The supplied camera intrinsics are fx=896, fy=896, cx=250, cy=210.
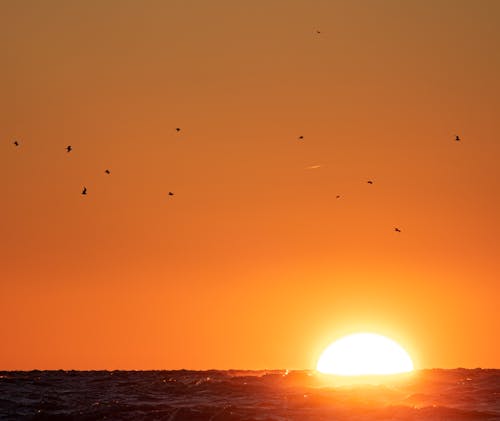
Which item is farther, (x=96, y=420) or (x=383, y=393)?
(x=383, y=393)

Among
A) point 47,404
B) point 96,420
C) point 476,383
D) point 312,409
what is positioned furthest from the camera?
point 476,383

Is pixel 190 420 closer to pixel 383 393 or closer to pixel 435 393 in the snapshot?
pixel 383 393

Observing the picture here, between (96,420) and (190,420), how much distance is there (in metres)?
4.07

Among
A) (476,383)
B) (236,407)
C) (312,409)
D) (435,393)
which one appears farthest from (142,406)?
(476,383)

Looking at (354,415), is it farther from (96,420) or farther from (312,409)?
(96,420)

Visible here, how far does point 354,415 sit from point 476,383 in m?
23.4

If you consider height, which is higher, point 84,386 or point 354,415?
point 84,386

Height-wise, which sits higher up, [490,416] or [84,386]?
[84,386]

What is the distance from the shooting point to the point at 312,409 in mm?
41969

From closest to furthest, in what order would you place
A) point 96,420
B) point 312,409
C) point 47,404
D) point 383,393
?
point 96,420
point 312,409
point 47,404
point 383,393

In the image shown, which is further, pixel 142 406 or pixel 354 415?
pixel 142 406

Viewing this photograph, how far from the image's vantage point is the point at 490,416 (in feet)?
130

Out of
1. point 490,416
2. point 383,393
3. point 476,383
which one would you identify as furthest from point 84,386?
point 490,416

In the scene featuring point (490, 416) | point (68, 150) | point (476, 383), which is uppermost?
point (68, 150)
